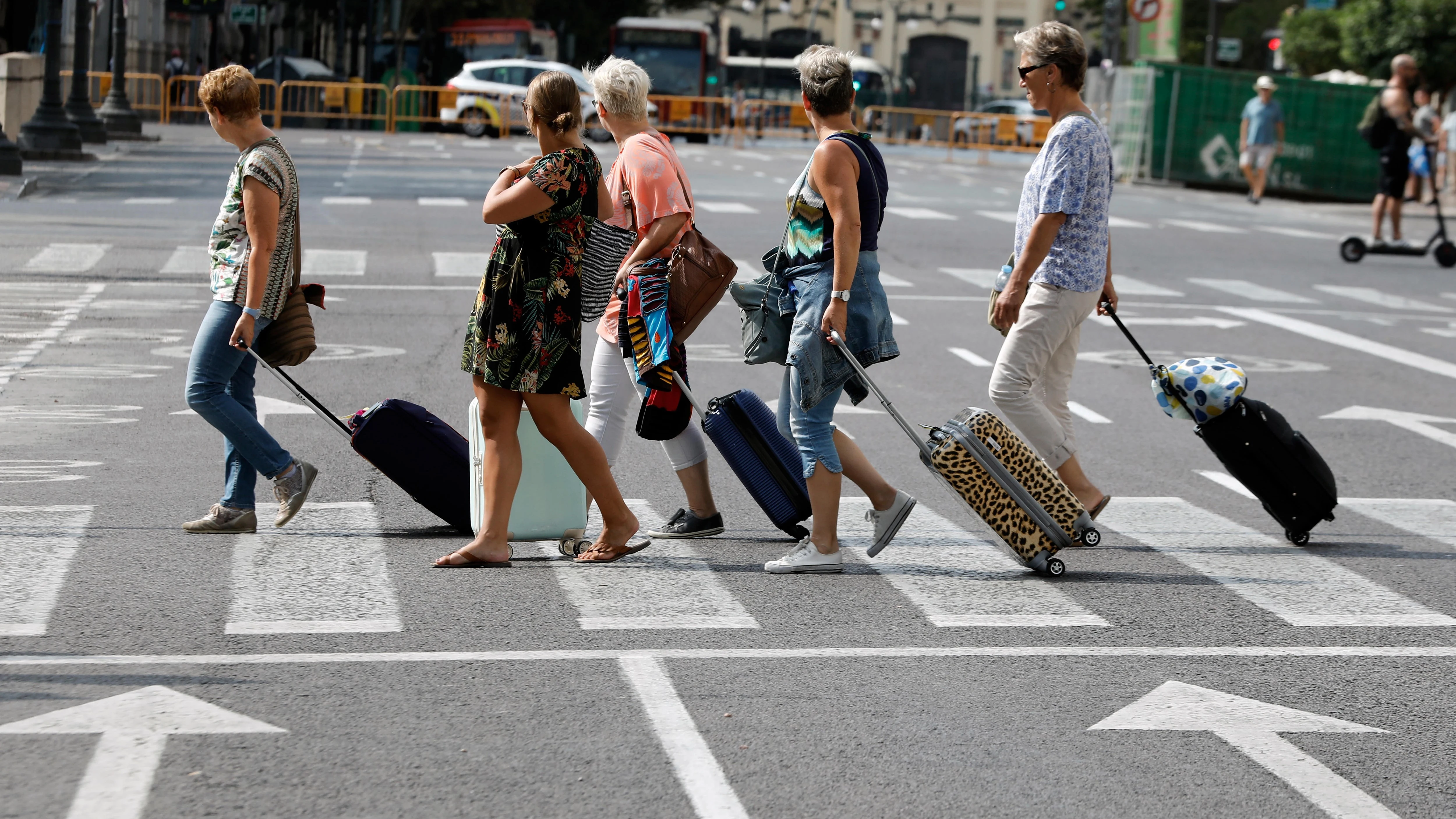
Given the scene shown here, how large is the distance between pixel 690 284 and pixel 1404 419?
17.8 ft

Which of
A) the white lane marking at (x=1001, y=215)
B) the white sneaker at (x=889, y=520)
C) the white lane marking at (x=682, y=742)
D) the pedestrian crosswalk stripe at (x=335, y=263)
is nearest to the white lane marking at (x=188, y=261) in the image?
the pedestrian crosswalk stripe at (x=335, y=263)

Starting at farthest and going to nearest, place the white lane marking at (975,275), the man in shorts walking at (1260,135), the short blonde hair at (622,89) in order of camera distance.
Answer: the man in shorts walking at (1260,135), the white lane marking at (975,275), the short blonde hair at (622,89)

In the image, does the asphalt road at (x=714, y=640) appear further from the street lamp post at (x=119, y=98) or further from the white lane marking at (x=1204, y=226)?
the street lamp post at (x=119, y=98)

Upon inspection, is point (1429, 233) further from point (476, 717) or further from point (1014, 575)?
point (476, 717)

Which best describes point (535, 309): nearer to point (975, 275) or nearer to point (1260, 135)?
point (975, 275)

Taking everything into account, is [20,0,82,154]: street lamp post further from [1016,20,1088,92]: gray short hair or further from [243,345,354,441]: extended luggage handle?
[1016,20,1088,92]: gray short hair

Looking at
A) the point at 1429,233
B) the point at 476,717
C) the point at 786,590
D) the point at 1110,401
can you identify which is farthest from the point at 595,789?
the point at 1429,233

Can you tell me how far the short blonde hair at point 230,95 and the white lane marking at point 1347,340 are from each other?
8408mm

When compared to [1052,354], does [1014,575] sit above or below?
below

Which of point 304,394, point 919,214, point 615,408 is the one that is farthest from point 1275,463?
point 919,214

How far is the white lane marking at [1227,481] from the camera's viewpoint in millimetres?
8141

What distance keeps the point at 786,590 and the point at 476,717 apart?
170 cm

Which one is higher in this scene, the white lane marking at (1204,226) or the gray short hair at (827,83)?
the gray short hair at (827,83)

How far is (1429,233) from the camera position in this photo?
26.0 metres
